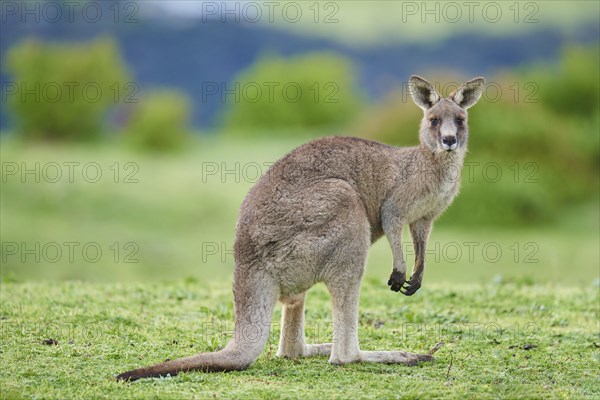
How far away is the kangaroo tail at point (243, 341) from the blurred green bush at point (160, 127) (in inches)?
1331

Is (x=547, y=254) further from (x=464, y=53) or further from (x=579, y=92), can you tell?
(x=464, y=53)

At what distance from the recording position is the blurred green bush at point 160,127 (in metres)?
40.5

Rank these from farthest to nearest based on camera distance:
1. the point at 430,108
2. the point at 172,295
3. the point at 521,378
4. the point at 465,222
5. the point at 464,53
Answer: the point at 464,53
the point at 465,222
the point at 172,295
the point at 430,108
the point at 521,378

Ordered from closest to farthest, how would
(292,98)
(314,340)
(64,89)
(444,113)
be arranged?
(444,113) < (314,340) < (64,89) < (292,98)

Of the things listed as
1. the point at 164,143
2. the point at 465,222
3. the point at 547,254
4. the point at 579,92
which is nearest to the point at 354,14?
the point at 164,143

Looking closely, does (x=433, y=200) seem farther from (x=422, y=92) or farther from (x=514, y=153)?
(x=514, y=153)

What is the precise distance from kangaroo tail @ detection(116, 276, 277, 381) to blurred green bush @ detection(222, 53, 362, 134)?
42.4 metres

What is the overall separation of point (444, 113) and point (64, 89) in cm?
3791

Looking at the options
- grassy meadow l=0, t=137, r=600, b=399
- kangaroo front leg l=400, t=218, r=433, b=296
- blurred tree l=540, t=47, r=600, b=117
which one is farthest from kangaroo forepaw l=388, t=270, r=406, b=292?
blurred tree l=540, t=47, r=600, b=117

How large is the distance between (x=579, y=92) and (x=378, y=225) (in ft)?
90.7

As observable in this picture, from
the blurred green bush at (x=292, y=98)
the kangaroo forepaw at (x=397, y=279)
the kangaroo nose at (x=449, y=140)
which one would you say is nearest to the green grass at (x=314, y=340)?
the kangaroo forepaw at (x=397, y=279)

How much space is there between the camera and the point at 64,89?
42500 mm

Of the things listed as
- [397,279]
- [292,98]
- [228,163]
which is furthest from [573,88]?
[397,279]

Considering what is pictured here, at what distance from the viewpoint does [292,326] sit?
684cm
